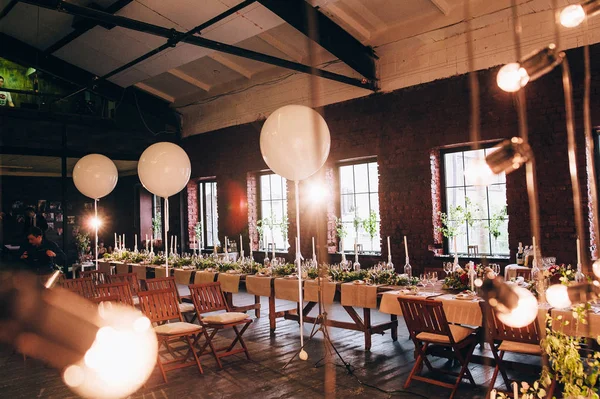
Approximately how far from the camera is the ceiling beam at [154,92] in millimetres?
11211

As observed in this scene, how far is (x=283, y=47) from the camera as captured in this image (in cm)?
850

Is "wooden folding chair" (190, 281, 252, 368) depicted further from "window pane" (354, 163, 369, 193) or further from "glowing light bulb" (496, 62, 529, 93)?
"window pane" (354, 163, 369, 193)

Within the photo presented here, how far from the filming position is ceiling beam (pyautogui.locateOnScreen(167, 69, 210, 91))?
10.2m

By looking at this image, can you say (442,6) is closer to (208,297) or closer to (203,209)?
(208,297)

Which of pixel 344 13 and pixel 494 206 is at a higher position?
pixel 344 13

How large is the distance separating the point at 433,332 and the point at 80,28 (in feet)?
25.5

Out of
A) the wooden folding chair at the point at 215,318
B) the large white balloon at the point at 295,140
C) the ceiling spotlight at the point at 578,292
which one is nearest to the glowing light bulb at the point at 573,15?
the ceiling spotlight at the point at 578,292

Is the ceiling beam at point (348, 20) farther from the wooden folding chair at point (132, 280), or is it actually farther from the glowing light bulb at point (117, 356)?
the glowing light bulb at point (117, 356)

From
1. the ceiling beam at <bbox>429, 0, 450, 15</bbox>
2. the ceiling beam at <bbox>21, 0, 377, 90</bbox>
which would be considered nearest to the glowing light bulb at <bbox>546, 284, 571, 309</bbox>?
the ceiling beam at <bbox>21, 0, 377, 90</bbox>

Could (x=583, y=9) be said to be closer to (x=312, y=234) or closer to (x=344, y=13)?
(x=344, y=13)

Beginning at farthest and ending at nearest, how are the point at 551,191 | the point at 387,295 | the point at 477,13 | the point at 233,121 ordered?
the point at 233,121 < the point at 477,13 < the point at 551,191 < the point at 387,295

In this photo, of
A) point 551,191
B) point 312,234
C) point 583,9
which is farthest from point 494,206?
point 583,9

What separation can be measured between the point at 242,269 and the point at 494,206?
3747 mm

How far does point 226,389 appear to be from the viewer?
167 inches
